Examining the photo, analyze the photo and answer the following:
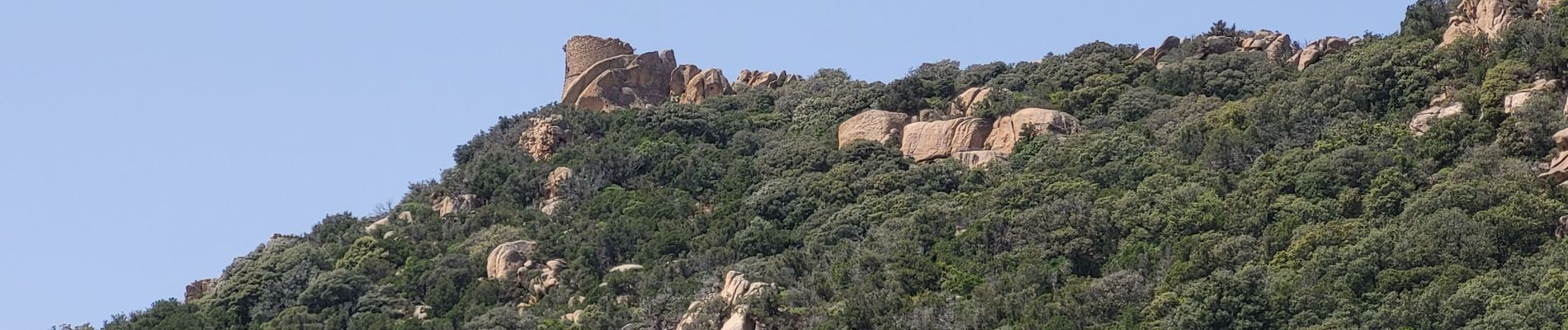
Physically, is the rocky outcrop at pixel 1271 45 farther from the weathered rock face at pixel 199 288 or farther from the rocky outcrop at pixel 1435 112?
the weathered rock face at pixel 199 288

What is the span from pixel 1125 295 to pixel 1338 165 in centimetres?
647

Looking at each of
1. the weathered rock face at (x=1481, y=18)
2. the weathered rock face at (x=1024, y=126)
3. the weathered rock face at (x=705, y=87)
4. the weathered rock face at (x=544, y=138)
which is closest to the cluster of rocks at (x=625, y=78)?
the weathered rock face at (x=705, y=87)

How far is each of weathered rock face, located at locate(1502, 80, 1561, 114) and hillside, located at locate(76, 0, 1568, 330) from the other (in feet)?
0.21

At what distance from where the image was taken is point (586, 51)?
251 ft

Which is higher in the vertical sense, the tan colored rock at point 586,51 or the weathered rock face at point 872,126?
the tan colored rock at point 586,51

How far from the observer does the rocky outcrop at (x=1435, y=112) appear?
190 feet

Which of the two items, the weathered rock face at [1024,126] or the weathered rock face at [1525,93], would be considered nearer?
the weathered rock face at [1525,93]

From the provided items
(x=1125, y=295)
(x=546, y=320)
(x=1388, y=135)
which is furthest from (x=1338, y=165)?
(x=546, y=320)

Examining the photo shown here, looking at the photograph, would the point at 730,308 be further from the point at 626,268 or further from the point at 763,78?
the point at 763,78

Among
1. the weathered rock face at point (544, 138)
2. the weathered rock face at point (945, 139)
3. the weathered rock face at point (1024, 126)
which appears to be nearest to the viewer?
the weathered rock face at point (1024, 126)

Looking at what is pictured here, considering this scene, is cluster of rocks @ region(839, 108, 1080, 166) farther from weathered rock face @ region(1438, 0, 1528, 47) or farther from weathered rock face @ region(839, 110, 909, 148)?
weathered rock face @ region(1438, 0, 1528, 47)

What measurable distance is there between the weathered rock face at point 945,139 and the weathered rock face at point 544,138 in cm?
893

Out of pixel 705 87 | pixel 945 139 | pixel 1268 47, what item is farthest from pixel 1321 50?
pixel 705 87

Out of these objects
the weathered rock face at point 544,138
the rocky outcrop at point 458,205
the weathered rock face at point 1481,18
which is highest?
the weathered rock face at point 544,138
